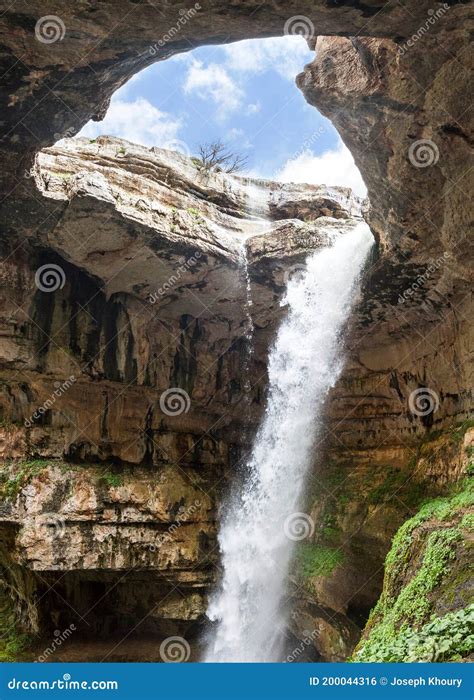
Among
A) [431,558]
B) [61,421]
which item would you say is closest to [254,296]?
[61,421]

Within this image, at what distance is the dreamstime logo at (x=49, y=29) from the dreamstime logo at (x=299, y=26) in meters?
3.02

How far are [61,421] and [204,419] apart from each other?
13.9ft

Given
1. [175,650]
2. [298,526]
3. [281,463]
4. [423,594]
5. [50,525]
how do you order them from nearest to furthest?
1. [423,594]
2. [50,525]
3. [175,650]
4. [298,526]
5. [281,463]

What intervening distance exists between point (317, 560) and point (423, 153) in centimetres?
943

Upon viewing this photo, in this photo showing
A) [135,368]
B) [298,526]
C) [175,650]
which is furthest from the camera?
[298,526]

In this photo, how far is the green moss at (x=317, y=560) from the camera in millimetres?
13367

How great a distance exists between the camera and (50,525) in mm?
13898

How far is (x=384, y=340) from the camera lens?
14867 mm

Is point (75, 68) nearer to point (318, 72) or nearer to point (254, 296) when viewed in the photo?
point (318, 72)
